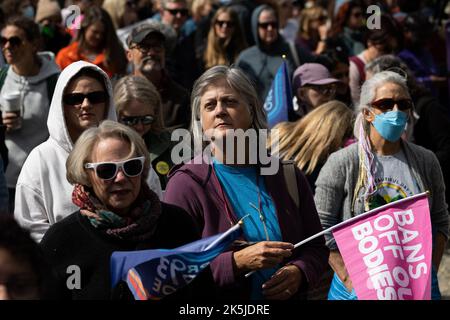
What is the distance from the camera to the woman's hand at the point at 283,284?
4836mm

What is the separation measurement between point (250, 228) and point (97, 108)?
127cm

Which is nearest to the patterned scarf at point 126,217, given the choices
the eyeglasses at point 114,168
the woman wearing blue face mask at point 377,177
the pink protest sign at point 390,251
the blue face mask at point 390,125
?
the eyeglasses at point 114,168

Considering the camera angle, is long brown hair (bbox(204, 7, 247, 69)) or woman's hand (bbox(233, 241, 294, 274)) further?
long brown hair (bbox(204, 7, 247, 69))

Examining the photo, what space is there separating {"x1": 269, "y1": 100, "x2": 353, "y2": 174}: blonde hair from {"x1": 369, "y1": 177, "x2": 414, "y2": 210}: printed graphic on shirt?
1.09m

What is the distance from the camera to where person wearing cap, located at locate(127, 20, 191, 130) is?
816 cm

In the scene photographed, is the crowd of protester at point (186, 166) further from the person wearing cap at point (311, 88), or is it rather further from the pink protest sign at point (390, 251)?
the pink protest sign at point (390, 251)

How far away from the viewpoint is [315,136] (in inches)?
281

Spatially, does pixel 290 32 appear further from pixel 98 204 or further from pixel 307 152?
pixel 98 204

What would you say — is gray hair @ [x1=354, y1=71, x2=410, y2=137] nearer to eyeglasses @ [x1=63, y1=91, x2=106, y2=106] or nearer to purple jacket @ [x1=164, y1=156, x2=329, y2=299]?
purple jacket @ [x1=164, y1=156, x2=329, y2=299]

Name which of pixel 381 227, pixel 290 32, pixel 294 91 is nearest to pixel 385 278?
pixel 381 227

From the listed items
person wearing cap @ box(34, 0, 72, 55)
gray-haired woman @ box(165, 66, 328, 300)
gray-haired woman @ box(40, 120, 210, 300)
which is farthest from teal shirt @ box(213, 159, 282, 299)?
person wearing cap @ box(34, 0, 72, 55)

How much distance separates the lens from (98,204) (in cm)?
457

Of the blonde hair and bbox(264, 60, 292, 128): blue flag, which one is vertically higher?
bbox(264, 60, 292, 128): blue flag
